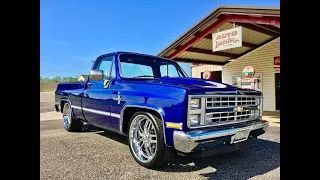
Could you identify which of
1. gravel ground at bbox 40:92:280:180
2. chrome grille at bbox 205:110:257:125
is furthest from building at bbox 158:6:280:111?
gravel ground at bbox 40:92:280:180

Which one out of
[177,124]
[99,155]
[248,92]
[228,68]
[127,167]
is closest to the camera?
[177,124]

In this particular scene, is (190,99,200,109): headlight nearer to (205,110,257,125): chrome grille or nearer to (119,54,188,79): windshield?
(205,110,257,125): chrome grille

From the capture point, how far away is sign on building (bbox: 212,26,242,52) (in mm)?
8508

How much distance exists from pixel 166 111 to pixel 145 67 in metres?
1.98

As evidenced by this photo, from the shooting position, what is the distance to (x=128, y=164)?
3.48 meters

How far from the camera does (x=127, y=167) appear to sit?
335 centimetres

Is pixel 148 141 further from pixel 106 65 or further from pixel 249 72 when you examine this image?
pixel 249 72

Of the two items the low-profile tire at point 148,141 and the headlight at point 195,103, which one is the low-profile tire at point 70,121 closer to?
the low-profile tire at point 148,141

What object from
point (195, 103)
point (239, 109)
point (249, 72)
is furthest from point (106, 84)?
point (249, 72)

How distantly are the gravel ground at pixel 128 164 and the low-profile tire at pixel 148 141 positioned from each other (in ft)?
0.46

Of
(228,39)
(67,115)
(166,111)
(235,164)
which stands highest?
(228,39)
